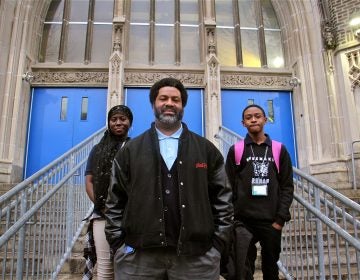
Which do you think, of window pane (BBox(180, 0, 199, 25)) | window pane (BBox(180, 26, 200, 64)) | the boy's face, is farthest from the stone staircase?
window pane (BBox(180, 0, 199, 25))

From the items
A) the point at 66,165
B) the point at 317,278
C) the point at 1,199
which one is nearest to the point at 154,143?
the point at 1,199

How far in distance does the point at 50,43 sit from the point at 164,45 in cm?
351

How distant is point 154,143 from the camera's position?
6.82ft

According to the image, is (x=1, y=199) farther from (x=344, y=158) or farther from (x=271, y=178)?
(x=344, y=158)

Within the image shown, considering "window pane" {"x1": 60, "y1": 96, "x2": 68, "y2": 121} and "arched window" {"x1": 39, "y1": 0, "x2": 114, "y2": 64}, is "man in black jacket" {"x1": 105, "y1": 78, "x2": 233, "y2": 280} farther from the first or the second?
"arched window" {"x1": 39, "y1": 0, "x2": 114, "y2": 64}

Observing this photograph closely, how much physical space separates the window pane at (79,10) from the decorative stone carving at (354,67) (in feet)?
25.6

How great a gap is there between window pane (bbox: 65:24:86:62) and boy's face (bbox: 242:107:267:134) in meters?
8.79

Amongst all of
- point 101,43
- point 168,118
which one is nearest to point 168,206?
point 168,118

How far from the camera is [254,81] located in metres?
10.7

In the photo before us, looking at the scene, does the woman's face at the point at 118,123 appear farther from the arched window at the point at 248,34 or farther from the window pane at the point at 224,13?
the window pane at the point at 224,13

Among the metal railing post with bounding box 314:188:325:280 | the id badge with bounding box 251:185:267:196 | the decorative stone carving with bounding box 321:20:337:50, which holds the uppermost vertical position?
the decorative stone carving with bounding box 321:20:337:50

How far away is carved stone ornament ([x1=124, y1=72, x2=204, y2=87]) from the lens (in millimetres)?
10312

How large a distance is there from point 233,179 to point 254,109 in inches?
24.5

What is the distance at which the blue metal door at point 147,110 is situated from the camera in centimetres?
997
